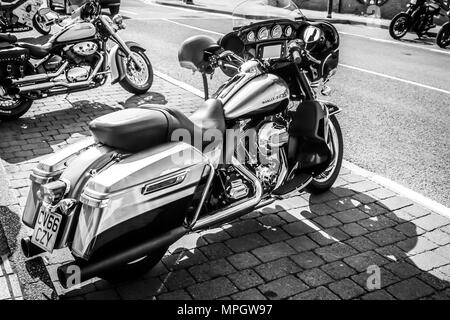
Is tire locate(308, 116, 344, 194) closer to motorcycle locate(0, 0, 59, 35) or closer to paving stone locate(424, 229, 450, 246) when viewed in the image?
paving stone locate(424, 229, 450, 246)

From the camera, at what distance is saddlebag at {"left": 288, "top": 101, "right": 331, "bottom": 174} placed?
13.7 feet

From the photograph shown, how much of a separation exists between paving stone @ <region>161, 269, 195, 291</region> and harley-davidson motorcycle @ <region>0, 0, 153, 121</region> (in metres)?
4.14

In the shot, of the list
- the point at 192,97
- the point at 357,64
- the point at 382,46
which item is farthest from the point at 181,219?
the point at 382,46

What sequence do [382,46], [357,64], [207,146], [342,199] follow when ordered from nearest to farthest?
[207,146]
[342,199]
[357,64]
[382,46]

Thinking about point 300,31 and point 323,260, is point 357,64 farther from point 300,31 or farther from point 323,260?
point 323,260

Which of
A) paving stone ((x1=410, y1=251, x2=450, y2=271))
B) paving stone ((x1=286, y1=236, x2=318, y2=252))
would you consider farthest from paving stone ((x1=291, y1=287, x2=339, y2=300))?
paving stone ((x1=410, y1=251, x2=450, y2=271))

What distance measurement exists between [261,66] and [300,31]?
1.55 ft

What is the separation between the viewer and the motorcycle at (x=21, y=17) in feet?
43.2

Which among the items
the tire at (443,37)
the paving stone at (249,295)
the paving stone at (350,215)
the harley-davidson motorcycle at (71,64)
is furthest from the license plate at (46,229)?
the tire at (443,37)

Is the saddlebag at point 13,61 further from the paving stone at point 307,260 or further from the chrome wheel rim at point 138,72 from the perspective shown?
the paving stone at point 307,260

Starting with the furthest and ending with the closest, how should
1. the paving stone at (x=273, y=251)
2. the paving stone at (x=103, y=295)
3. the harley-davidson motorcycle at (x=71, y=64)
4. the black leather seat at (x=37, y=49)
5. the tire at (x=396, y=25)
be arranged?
the tire at (x=396, y=25) < the black leather seat at (x=37, y=49) < the harley-davidson motorcycle at (x=71, y=64) < the paving stone at (x=273, y=251) < the paving stone at (x=103, y=295)

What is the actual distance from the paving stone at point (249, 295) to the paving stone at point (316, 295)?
0.74ft

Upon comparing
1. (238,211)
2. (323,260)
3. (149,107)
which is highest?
(149,107)

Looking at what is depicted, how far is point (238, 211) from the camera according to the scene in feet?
12.5
